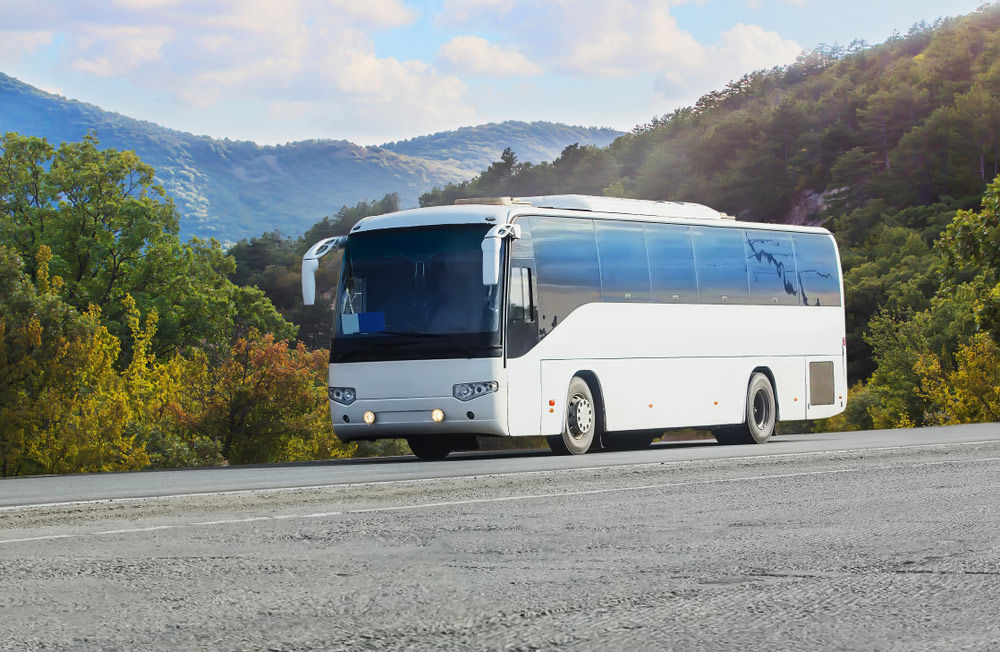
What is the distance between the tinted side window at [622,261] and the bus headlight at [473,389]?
2.95 meters

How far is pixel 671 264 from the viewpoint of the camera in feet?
71.9

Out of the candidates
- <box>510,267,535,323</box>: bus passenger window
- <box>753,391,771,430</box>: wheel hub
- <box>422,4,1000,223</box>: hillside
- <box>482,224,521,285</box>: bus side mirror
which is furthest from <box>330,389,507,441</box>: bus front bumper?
<box>422,4,1000,223</box>: hillside

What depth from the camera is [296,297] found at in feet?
418

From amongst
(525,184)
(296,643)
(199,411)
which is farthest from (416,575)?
(525,184)

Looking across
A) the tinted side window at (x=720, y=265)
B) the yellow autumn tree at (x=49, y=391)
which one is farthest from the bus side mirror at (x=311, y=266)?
the yellow autumn tree at (x=49, y=391)

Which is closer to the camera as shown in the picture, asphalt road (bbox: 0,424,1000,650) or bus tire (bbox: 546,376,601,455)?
asphalt road (bbox: 0,424,1000,650)

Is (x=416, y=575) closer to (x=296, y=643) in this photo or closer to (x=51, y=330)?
(x=296, y=643)

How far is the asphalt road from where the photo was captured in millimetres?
5477

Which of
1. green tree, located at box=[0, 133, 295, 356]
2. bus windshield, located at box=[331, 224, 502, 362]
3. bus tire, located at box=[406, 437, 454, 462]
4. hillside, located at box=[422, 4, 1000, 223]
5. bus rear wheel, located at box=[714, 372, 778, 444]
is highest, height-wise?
hillside, located at box=[422, 4, 1000, 223]

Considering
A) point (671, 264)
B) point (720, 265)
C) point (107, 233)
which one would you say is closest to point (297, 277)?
point (107, 233)

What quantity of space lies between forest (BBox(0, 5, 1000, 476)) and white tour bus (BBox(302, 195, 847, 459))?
35.3ft

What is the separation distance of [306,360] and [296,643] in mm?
37066

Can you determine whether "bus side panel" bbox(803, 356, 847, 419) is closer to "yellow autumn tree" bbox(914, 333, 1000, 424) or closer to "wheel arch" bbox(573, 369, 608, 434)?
"wheel arch" bbox(573, 369, 608, 434)

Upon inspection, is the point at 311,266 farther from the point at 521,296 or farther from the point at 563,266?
the point at 563,266
